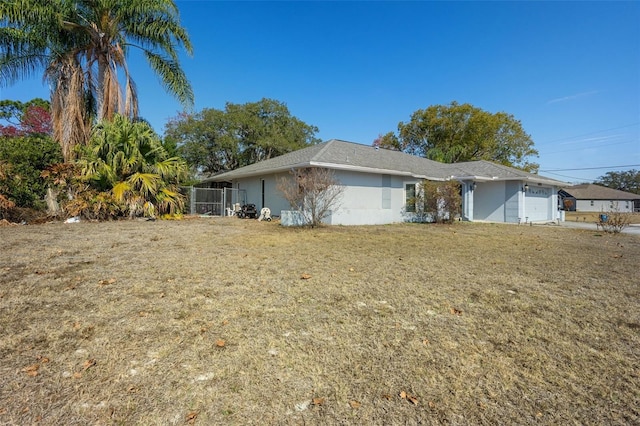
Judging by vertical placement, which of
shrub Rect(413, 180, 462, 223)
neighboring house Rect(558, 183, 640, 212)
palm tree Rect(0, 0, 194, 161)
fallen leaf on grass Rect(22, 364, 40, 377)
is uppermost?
palm tree Rect(0, 0, 194, 161)

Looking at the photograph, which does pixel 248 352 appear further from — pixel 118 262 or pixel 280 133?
pixel 280 133

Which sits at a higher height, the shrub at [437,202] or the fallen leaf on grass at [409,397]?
the shrub at [437,202]

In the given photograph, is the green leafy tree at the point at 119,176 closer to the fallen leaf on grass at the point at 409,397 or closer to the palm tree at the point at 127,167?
the palm tree at the point at 127,167

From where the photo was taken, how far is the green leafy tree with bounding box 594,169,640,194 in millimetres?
72925

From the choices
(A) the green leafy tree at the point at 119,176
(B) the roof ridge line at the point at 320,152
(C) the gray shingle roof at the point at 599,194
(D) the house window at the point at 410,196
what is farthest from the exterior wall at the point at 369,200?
(C) the gray shingle roof at the point at 599,194

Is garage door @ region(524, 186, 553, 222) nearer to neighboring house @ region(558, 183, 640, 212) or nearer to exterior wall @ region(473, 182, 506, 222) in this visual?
exterior wall @ region(473, 182, 506, 222)

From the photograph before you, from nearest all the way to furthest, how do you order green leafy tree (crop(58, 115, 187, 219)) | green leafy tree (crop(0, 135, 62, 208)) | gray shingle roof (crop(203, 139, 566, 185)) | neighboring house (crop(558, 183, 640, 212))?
1. green leafy tree (crop(0, 135, 62, 208))
2. green leafy tree (crop(58, 115, 187, 219))
3. gray shingle roof (crop(203, 139, 566, 185))
4. neighboring house (crop(558, 183, 640, 212))

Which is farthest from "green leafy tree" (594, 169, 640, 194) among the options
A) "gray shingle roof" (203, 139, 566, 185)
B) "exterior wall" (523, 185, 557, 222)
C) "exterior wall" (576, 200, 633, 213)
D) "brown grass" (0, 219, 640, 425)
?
"brown grass" (0, 219, 640, 425)

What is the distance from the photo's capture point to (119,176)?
12.7 meters

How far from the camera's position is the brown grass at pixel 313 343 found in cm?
200

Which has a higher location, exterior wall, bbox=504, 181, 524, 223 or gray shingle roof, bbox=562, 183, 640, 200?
gray shingle roof, bbox=562, 183, 640, 200

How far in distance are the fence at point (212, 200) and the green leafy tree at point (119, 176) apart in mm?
3660

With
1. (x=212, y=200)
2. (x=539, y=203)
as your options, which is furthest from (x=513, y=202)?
(x=212, y=200)

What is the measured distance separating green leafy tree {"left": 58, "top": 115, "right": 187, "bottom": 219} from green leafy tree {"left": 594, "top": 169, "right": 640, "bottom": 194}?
97.9m
